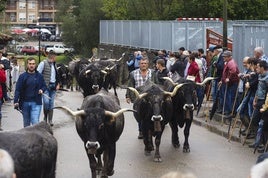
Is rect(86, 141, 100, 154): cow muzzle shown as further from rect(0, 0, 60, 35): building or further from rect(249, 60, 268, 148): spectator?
rect(0, 0, 60, 35): building

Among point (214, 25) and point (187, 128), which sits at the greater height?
point (214, 25)

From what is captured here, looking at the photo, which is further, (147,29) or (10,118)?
(147,29)

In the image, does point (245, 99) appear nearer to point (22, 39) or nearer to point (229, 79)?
point (229, 79)

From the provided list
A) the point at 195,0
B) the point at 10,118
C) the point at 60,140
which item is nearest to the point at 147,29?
the point at 195,0

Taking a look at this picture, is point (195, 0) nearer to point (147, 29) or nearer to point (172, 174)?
point (147, 29)

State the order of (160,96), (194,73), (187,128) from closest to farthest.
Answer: (160,96)
(187,128)
(194,73)

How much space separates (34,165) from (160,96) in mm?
5469

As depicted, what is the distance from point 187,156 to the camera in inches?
552

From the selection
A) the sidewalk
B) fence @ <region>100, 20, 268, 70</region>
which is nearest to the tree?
fence @ <region>100, 20, 268, 70</region>

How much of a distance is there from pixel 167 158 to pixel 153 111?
3.47 feet

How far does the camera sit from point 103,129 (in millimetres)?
10945

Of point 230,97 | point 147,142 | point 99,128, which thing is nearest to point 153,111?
point 147,142

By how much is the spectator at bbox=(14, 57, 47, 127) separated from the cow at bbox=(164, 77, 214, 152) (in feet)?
9.69

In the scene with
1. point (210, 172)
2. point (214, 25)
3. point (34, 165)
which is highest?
point (214, 25)
